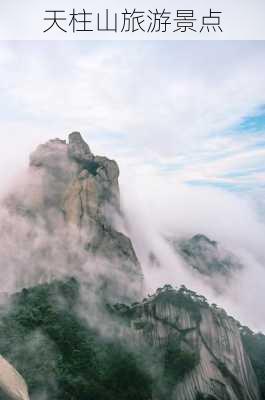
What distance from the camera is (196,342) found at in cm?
2584

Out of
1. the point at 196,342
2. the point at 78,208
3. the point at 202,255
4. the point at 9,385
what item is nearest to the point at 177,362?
the point at 196,342

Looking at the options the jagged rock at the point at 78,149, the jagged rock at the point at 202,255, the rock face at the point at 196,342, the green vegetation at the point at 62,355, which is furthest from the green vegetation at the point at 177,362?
the jagged rock at the point at 202,255

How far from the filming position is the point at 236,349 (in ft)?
89.1

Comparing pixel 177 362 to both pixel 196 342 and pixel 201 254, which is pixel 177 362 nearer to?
pixel 196 342

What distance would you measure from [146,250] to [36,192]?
42485 mm

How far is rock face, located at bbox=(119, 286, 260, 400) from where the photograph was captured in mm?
23938

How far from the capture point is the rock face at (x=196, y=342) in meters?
23.9

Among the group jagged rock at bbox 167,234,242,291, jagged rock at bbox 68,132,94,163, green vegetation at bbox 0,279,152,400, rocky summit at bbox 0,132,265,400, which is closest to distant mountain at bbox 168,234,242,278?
jagged rock at bbox 167,234,242,291

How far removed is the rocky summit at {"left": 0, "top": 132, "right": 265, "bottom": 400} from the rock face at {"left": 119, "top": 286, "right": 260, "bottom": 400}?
0.24ft

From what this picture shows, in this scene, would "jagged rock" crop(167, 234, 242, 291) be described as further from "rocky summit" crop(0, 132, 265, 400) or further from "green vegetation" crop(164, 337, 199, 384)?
"green vegetation" crop(164, 337, 199, 384)

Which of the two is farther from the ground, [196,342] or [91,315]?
[91,315]

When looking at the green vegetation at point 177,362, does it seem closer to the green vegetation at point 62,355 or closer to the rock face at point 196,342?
the rock face at point 196,342

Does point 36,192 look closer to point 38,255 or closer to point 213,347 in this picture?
point 38,255

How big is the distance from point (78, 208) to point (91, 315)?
1259cm
